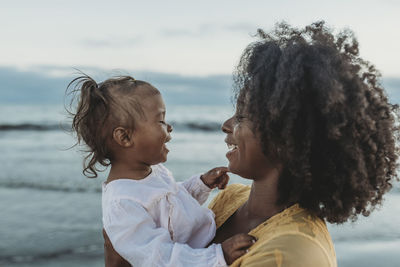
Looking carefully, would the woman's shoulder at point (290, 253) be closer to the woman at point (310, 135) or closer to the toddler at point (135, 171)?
the woman at point (310, 135)

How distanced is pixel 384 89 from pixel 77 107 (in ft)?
4.60

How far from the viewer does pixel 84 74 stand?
2326 millimetres

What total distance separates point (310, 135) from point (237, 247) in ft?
1.61

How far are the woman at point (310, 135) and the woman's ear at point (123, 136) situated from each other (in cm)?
53

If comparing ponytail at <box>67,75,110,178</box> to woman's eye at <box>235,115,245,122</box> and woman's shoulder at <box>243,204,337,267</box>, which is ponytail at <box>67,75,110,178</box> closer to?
woman's eye at <box>235,115,245,122</box>

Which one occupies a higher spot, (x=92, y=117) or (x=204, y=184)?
(x=92, y=117)

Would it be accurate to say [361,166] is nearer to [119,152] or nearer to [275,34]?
[275,34]

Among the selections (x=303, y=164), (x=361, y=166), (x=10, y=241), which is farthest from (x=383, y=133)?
(x=10, y=241)

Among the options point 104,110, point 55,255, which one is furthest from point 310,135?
point 55,255

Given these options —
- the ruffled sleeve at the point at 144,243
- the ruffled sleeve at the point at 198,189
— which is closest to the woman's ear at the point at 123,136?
the ruffled sleeve at the point at 144,243

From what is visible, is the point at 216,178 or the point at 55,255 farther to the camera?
the point at 55,255

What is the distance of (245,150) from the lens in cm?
194

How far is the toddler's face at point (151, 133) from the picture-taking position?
2.20m

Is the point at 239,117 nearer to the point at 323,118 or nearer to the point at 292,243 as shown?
the point at 323,118
